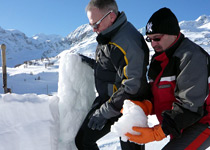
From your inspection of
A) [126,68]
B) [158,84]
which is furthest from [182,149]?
[126,68]

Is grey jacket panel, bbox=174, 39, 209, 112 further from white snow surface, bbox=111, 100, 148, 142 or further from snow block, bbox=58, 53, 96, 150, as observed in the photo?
snow block, bbox=58, 53, 96, 150

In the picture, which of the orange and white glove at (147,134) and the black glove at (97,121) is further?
the black glove at (97,121)

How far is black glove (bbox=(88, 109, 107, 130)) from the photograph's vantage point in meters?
1.51

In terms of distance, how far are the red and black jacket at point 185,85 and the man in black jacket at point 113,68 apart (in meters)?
0.18

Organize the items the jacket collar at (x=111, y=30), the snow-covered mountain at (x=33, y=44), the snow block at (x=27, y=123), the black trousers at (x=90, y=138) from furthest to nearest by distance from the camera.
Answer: the snow-covered mountain at (x=33, y=44), the black trousers at (x=90, y=138), the jacket collar at (x=111, y=30), the snow block at (x=27, y=123)

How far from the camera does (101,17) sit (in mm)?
1499

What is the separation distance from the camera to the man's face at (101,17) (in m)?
1.49

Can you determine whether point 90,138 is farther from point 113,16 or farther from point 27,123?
point 113,16

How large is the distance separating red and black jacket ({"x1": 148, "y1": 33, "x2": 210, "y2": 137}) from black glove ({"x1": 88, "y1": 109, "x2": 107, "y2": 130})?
0.47m

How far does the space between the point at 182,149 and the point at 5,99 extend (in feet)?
3.90

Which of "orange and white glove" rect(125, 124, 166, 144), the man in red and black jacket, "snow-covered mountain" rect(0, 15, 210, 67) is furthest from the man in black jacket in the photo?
"snow-covered mountain" rect(0, 15, 210, 67)

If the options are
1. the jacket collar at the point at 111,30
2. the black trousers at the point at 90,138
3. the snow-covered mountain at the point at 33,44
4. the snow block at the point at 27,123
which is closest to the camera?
Result: the snow block at the point at 27,123

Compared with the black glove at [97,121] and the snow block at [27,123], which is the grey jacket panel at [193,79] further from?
the snow block at [27,123]

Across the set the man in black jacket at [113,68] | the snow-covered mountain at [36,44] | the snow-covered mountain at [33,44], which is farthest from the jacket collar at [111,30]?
the snow-covered mountain at [33,44]
